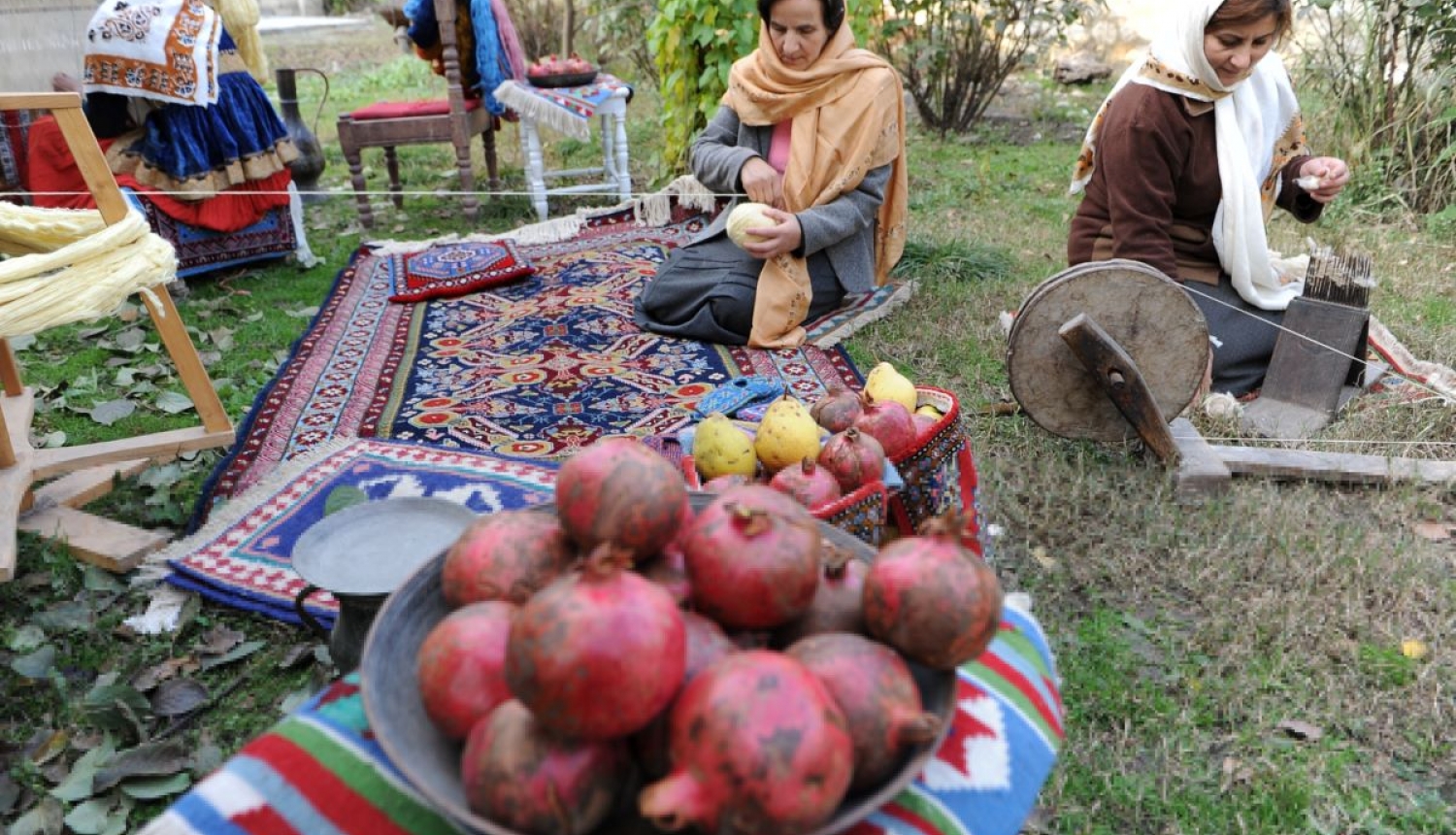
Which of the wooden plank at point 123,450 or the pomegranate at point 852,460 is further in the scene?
the wooden plank at point 123,450

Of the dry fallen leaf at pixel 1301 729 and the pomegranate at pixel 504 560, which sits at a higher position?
the pomegranate at pixel 504 560

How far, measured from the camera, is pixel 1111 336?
3.04 metres

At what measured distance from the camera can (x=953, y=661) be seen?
44.2 inches

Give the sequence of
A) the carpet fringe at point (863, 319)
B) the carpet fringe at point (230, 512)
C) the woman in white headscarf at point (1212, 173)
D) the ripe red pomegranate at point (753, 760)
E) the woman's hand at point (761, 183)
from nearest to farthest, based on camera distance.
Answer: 1. the ripe red pomegranate at point (753, 760)
2. the carpet fringe at point (230, 512)
3. the woman in white headscarf at point (1212, 173)
4. the woman's hand at point (761, 183)
5. the carpet fringe at point (863, 319)

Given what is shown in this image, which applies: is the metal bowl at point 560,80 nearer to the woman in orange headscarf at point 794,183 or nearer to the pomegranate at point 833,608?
the woman in orange headscarf at point 794,183

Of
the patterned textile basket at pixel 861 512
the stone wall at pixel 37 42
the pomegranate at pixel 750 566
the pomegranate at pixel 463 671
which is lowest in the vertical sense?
the patterned textile basket at pixel 861 512

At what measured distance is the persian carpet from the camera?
261 centimetres

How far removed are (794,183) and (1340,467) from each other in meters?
2.35


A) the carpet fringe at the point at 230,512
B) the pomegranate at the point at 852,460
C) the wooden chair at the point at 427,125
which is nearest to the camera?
the pomegranate at the point at 852,460

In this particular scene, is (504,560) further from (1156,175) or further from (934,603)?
(1156,175)

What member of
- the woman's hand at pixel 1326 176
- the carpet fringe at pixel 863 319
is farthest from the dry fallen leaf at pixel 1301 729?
the carpet fringe at pixel 863 319

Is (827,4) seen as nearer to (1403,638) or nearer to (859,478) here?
(859,478)

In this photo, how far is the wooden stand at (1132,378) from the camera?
2947 millimetres

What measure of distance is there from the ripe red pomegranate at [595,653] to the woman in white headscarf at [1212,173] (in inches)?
118
